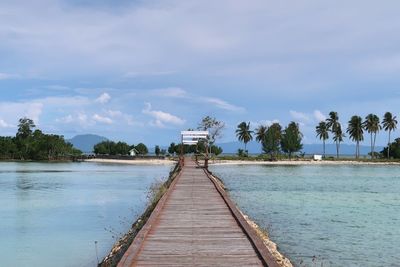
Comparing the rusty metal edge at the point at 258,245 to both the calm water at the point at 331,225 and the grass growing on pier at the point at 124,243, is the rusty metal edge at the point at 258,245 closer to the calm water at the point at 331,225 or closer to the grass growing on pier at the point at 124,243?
the calm water at the point at 331,225

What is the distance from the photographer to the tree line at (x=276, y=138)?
123 metres

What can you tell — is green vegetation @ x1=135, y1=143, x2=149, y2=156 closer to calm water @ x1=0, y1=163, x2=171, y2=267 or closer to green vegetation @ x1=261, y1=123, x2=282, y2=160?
green vegetation @ x1=261, y1=123, x2=282, y2=160

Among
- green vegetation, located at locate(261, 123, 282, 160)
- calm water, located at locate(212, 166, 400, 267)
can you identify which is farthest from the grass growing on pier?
green vegetation, located at locate(261, 123, 282, 160)

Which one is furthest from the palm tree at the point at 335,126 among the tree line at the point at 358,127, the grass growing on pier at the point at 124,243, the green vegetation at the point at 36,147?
the grass growing on pier at the point at 124,243

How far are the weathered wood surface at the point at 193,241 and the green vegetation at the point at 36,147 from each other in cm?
12189

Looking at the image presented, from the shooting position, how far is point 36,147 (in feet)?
439

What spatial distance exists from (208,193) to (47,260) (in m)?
8.92

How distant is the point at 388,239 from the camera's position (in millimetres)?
17906

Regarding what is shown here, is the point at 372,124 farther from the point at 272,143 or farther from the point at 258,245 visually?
the point at 258,245

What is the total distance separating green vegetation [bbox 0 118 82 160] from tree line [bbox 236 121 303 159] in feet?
154

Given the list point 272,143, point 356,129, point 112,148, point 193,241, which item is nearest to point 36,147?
point 112,148

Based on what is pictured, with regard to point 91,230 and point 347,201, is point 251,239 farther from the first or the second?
point 347,201

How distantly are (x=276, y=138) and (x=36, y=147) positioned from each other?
204ft

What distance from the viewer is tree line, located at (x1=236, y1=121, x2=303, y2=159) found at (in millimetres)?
123312
